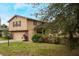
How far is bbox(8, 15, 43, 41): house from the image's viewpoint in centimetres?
927

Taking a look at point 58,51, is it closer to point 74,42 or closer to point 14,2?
point 74,42

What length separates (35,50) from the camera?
9.27 m

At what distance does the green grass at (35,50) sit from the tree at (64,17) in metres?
0.15

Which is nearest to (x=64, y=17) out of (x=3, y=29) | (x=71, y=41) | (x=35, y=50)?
(x=71, y=41)

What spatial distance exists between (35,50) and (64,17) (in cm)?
58

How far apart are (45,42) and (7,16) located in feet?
1.99

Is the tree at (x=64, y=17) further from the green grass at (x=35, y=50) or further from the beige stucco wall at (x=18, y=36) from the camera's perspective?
the beige stucco wall at (x=18, y=36)

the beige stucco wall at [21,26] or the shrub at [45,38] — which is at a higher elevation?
the beige stucco wall at [21,26]

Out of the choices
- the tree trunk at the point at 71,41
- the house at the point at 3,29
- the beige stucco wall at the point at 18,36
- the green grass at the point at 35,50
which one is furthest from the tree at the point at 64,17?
the house at the point at 3,29

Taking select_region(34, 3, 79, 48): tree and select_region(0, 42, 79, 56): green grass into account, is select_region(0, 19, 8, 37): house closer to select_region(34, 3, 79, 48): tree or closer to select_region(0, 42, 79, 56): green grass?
select_region(0, 42, 79, 56): green grass

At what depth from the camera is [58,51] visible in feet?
30.4

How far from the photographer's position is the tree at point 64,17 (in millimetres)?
9250

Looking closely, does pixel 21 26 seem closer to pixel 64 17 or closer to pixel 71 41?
pixel 64 17

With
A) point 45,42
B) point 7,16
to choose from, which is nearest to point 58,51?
point 45,42
